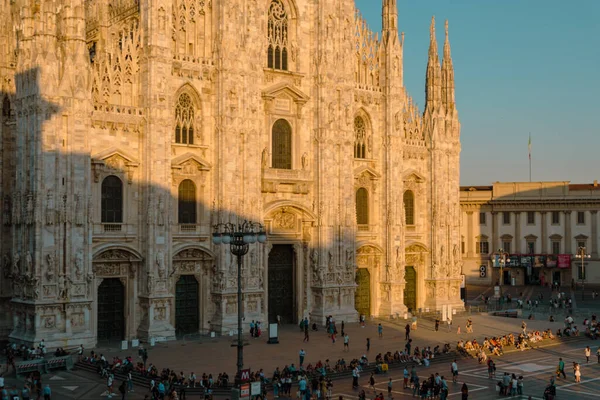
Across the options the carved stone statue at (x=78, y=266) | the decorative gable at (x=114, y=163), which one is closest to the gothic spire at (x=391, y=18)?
the decorative gable at (x=114, y=163)

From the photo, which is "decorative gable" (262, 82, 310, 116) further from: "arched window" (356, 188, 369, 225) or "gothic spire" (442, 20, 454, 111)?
"gothic spire" (442, 20, 454, 111)

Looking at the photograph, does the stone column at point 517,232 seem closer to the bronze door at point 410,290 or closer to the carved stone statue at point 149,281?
the bronze door at point 410,290

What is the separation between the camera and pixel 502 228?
9081 cm

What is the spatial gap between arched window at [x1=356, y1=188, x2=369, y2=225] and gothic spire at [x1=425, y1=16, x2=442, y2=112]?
32.5 ft

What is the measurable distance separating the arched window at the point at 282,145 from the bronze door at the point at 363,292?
10.8 m

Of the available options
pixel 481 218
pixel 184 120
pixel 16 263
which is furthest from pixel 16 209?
pixel 481 218

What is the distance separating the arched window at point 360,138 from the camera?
59094 mm

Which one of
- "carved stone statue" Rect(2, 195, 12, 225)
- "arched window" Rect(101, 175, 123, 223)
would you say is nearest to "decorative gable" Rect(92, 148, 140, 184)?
"arched window" Rect(101, 175, 123, 223)

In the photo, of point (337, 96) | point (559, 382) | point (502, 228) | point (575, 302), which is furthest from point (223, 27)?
point (502, 228)

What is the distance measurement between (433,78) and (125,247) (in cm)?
3127

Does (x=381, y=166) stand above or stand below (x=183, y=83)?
below

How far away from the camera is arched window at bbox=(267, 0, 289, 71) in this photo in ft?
177

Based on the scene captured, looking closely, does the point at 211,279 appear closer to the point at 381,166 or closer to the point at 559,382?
the point at 381,166

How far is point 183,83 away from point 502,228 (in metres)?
54.1
